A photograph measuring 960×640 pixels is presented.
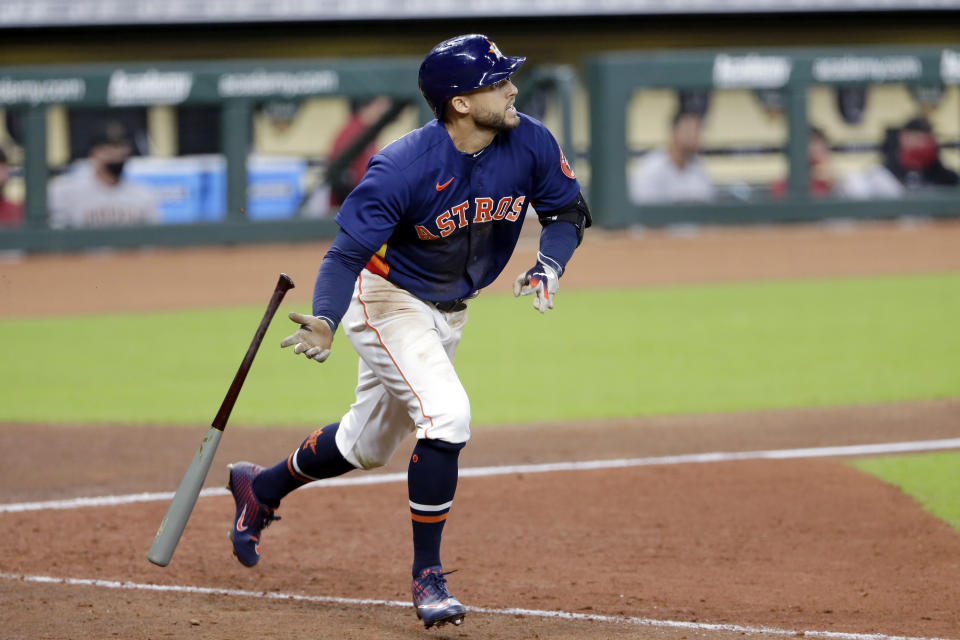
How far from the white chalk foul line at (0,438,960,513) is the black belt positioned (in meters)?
1.84

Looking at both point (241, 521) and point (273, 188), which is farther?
point (273, 188)

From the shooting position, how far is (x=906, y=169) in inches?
710

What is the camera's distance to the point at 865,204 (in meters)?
17.8

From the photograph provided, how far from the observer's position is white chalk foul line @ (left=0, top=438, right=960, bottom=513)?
5.63 m

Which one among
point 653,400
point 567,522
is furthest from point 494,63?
point 653,400

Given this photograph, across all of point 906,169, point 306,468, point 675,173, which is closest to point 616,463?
point 306,468

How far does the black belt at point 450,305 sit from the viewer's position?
419cm

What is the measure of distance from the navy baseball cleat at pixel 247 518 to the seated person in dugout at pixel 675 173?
13.2 meters

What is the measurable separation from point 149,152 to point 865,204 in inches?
377

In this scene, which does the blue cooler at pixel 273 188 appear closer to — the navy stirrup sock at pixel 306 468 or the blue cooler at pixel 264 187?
the blue cooler at pixel 264 187

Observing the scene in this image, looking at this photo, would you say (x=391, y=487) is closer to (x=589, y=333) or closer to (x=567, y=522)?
(x=567, y=522)

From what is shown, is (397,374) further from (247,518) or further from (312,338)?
(247,518)

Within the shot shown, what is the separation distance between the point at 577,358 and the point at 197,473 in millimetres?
5516

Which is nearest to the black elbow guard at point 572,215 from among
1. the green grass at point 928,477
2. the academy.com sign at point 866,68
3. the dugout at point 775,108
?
the green grass at point 928,477
